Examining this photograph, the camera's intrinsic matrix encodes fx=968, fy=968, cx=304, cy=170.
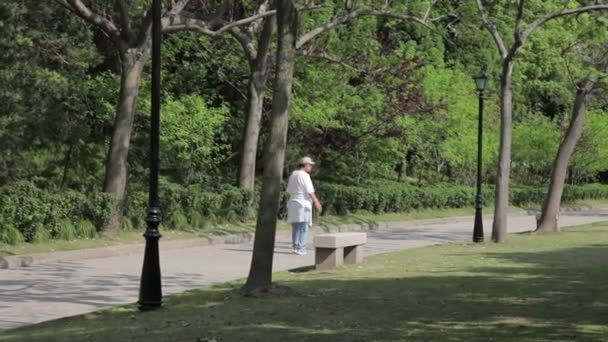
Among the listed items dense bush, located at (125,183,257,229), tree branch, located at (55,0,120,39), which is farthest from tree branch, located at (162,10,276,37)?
dense bush, located at (125,183,257,229)

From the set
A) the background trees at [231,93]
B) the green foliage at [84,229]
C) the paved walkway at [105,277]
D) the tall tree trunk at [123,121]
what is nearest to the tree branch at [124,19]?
the background trees at [231,93]

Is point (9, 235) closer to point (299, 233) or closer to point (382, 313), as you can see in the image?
point (299, 233)

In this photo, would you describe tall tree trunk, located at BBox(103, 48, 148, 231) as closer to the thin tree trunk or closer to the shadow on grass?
the shadow on grass

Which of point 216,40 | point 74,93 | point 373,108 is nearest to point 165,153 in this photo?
point 74,93

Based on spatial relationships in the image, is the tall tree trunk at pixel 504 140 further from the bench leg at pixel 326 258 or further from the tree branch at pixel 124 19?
the tree branch at pixel 124 19

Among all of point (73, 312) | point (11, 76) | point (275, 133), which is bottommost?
point (73, 312)

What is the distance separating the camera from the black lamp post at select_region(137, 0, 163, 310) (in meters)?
10.7

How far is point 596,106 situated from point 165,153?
33.4 m

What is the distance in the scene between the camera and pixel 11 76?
24.2 metres

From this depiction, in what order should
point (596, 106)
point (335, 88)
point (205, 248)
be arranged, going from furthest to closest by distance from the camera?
point (596, 106), point (335, 88), point (205, 248)

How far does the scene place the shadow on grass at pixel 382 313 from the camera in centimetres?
866

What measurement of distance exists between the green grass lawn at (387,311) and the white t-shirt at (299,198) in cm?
244

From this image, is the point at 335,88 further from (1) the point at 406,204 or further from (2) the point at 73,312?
(2) the point at 73,312

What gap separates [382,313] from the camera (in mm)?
9945
